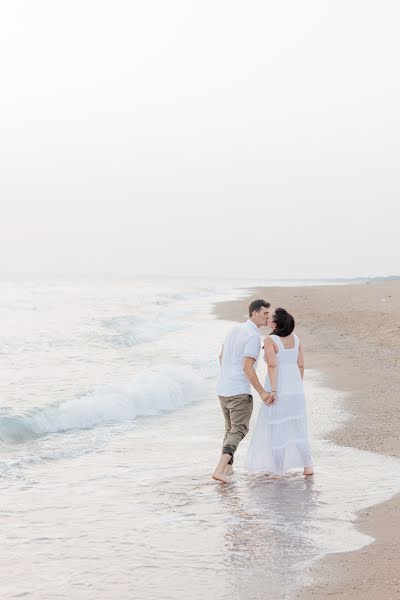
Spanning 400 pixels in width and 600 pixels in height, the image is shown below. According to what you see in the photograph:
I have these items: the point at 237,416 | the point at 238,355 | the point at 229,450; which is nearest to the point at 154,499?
the point at 229,450

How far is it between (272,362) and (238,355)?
0.37 meters

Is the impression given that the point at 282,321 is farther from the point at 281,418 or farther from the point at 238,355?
the point at 281,418

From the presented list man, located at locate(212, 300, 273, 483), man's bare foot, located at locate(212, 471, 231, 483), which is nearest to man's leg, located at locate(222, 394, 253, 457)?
man, located at locate(212, 300, 273, 483)

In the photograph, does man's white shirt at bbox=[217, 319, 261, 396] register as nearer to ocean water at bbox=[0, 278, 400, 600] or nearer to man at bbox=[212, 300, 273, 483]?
man at bbox=[212, 300, 273, 483]

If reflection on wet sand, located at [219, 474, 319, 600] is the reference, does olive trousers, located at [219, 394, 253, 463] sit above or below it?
above

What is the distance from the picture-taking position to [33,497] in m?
6.87

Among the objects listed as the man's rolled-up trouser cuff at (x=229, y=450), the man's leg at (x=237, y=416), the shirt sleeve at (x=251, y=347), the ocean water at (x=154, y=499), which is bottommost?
the ocean water at (x=154, y=499)

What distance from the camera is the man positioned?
24.6 feet

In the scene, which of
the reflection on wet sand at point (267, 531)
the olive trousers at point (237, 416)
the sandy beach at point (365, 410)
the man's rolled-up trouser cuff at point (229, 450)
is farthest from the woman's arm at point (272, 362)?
the sandy beach at point (365, 410)

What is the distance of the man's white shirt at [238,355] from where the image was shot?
7.53 meters

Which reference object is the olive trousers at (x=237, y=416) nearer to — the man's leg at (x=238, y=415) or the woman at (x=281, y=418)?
the man's leg at (x=238, y=415)

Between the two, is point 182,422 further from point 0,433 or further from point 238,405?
point 238,405

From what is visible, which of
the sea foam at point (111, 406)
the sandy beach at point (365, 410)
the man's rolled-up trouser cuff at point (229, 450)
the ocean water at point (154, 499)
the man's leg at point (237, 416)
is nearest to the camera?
the sandy beach at point (365, 410)

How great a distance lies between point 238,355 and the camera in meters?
7.63
